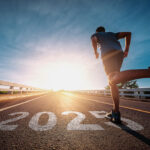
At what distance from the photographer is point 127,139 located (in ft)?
4.64

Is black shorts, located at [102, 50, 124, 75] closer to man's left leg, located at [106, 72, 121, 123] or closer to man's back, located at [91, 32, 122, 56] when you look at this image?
man's back, located at [91, 32, 122, 56]

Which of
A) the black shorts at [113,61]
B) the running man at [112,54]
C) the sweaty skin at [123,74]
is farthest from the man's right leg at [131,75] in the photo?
the black shorts at [113,61]

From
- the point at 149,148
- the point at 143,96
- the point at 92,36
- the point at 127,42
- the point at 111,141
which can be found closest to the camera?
the point at 149,148

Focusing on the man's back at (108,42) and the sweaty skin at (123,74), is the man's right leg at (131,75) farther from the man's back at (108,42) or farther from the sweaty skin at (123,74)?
the man's back at (108,42)

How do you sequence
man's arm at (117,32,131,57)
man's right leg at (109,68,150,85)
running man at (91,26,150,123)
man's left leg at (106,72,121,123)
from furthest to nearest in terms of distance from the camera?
man's arm at (117,32,131,57), running man at (91,26,150,123), man's left leg at (106,72,121,123), man's right leg at (109,68,150,85)

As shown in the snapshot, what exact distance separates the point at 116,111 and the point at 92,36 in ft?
6.54

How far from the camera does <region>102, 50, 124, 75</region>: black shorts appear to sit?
2.46 metres

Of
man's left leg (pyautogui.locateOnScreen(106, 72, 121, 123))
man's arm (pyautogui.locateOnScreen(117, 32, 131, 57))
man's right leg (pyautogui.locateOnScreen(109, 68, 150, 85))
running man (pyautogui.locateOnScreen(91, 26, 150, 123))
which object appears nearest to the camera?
man's right leg (pyautogui.locateOnScreen(109, 68, 150, 85))

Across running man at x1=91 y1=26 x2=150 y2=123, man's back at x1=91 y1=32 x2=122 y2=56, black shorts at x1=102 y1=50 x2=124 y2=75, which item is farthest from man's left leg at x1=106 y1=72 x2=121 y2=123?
man's back at x1=91 y1=32 x2=122 y2=56

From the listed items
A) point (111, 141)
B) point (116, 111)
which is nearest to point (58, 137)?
point (111, 141)

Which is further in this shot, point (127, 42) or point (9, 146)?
Result: point (127, 42)

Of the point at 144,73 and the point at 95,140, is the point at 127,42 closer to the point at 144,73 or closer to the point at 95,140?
the point at 144,73

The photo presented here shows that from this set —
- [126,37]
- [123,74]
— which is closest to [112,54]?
[126,37]

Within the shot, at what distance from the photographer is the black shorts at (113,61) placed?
2461 mm
